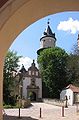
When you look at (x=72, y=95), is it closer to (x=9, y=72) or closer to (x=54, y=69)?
(x=54, y=69)

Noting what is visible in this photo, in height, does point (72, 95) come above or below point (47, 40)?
below

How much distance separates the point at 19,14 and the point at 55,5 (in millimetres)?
800

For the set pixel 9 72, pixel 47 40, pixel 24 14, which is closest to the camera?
pixel 24 14

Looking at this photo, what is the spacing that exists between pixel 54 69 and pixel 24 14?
49.1m

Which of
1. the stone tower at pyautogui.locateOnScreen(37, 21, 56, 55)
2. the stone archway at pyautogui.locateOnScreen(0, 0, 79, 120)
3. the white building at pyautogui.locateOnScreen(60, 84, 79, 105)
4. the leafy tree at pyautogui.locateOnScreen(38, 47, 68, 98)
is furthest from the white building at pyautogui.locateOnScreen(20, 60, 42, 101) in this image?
the stone archway at pyautogui.locateOnScreen(0, 0, 79, 120)

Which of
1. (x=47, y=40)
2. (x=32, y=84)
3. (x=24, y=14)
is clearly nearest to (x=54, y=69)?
(x=32, y=84)

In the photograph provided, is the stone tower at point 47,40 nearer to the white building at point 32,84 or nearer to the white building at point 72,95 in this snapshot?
the white building at point 32,84

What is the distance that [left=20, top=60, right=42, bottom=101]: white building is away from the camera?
5922 cm

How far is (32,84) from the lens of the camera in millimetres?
60562

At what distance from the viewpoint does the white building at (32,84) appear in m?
59.2

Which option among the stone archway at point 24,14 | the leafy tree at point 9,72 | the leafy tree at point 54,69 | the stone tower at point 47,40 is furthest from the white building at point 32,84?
the stone archway at point 24,14

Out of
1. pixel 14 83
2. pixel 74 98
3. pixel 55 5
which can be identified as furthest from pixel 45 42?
pixel 55 5

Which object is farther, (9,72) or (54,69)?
(54,69)

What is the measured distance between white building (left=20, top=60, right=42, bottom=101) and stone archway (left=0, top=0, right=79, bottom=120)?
52009 millimetres
